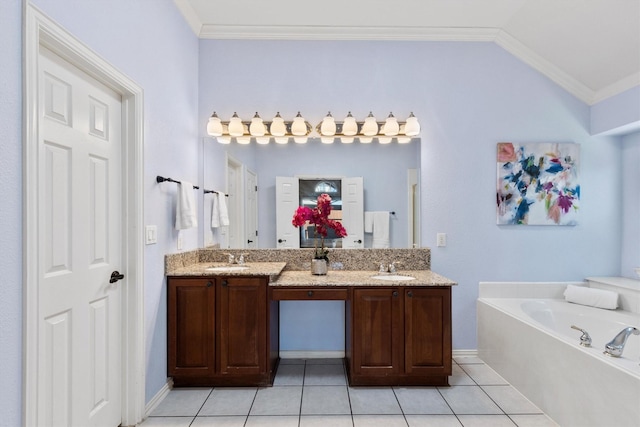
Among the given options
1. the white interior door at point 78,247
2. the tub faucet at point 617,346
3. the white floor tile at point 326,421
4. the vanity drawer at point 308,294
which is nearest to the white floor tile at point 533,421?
the tub faucet at point 617,346

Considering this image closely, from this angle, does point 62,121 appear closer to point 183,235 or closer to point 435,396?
point 183,235

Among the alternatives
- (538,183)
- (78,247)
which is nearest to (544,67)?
(538,183)

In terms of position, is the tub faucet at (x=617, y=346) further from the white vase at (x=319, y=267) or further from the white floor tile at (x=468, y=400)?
the white vase at (x=319, y=267)

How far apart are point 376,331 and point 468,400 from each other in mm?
725

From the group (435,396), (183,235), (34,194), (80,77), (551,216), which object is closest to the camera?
(34,194)

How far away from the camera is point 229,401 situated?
229 centimetres

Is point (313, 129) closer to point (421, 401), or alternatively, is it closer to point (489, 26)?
point (489, 26)

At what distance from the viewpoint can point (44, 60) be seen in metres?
1.44

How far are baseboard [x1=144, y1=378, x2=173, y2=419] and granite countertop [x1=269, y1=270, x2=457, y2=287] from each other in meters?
0.99

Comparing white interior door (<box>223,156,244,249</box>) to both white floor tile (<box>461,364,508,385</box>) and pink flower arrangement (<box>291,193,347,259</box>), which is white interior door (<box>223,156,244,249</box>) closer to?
pink flower arrangement (<box>291,193,347,259</box>)

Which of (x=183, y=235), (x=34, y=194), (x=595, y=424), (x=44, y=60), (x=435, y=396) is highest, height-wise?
(x=44, y=60)

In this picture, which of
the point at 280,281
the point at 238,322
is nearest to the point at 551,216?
the point at 280,281

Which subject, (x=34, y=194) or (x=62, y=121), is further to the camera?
(x=62, y=121)

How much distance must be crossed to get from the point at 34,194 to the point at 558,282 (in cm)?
361
